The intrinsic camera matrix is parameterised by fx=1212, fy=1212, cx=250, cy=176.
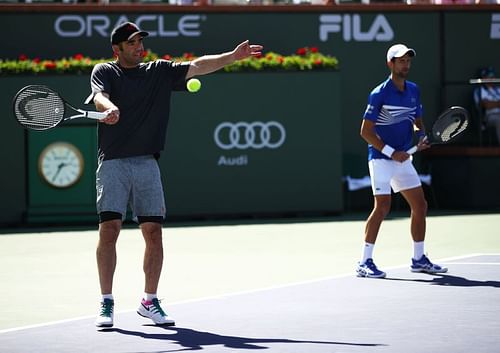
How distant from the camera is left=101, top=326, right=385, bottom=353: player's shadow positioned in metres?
7.07

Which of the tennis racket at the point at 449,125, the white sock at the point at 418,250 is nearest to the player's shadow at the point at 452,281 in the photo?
the white sock at the point at 418,250

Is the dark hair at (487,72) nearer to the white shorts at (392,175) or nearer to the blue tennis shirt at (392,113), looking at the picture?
the blue tennis shirt at (392,113)

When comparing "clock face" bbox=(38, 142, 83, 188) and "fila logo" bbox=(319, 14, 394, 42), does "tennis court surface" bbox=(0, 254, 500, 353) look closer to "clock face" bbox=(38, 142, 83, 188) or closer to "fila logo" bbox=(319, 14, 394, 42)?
"clock face" bbox=(38, 142, 83, 188)

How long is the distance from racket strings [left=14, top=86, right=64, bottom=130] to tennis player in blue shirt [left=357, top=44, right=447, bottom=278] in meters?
3.25

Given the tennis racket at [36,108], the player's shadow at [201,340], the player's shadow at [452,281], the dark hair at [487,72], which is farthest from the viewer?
the dark hair at [487,72]

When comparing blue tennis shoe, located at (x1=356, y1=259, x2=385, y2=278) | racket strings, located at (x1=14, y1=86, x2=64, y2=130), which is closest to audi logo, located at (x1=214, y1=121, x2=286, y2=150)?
blue tennis shoe, located at (x1=356, y1=259, x2=385, y2=278)

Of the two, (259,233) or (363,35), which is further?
(363,35)

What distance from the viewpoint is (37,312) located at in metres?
8.88

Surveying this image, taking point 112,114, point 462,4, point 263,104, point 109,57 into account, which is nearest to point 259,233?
point 263,104

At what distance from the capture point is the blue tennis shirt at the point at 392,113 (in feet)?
34.7

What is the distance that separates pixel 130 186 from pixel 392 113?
329cm

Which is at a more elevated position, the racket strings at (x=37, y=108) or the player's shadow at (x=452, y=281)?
the racket strings at (x=37, y=108)

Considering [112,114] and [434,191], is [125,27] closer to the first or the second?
[112,114]

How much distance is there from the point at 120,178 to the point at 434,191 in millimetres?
11990
